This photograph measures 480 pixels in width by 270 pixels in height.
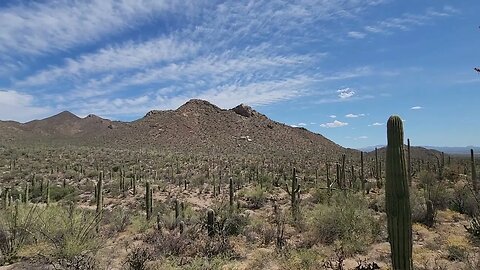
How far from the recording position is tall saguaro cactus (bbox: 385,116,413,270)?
770 centimetres

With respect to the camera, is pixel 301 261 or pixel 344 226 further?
pixel 344 226

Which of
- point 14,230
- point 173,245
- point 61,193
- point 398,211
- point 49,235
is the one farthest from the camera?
point 61,193

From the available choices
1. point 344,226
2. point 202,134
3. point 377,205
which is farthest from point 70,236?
point 202,134

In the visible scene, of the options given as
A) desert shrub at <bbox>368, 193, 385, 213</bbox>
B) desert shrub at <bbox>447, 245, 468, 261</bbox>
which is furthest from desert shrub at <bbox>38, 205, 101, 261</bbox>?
desert shrub at <bbox>368, 193, 385, 213</bbox>

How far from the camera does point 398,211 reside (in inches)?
307

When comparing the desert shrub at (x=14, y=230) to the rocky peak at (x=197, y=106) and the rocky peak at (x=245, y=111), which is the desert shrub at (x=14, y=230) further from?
the rocky peak at (x=245, y=111)

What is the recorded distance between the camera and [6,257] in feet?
31.8

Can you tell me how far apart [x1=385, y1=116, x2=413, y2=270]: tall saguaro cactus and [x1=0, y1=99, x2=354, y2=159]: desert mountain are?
4599 cm

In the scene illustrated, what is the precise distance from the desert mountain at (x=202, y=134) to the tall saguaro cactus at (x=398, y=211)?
151 ft

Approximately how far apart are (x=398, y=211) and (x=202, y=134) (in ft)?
197

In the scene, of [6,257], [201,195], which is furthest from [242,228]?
[201,195]

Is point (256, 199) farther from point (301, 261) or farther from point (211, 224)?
point (301, 261)

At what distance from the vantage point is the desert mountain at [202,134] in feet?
197

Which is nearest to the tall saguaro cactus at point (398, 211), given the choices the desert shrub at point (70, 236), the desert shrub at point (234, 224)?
the desert shrub at point (234, 224)
